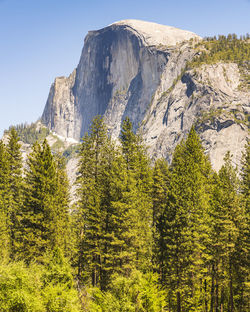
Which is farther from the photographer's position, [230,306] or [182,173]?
[182,173]

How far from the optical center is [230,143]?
429ft

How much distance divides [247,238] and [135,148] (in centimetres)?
1742

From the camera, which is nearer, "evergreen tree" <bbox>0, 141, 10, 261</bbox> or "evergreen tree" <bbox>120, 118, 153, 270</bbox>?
"evergreen tree" <bbox>120, 118, 153, 270</bbox>

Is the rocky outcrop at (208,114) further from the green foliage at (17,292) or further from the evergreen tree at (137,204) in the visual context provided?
the green foliage at (17,292)

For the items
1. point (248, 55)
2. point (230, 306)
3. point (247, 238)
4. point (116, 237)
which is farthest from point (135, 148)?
point (248, 55)

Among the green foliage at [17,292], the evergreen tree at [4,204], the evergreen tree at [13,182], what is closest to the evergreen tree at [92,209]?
the evergreen tree at [4,204]

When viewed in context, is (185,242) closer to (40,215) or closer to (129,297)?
(129,297)

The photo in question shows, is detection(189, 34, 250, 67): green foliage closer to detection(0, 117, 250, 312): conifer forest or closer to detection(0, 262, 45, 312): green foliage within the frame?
detection(0, 117, 250, 312): conifer forest

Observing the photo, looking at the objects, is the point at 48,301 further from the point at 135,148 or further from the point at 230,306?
the point at 135,148

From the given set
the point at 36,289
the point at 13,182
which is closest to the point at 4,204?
the point at 13,182

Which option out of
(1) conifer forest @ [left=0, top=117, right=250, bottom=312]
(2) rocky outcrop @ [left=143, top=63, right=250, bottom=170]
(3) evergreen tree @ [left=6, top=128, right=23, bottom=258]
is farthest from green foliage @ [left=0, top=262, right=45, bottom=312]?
(2) rocky outcrop @ [left=143, top=63, right=250, bottom=170]

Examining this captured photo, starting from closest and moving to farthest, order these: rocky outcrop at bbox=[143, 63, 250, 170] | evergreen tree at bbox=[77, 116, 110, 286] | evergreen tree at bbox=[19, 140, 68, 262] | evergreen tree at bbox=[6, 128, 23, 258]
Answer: evergreen tree at bbox=[19, 140, 68, 262]
evergreen tree at bbox=[77, 116, 110, 286]
evergreen tree at bbox=[6, 128, 23, 258]
rocky outcrop at bbox=[143, 63, 250, 170]

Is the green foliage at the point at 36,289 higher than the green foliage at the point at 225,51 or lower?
lower

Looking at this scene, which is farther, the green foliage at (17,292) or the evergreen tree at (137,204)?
the evergreen tree at (137,204)
